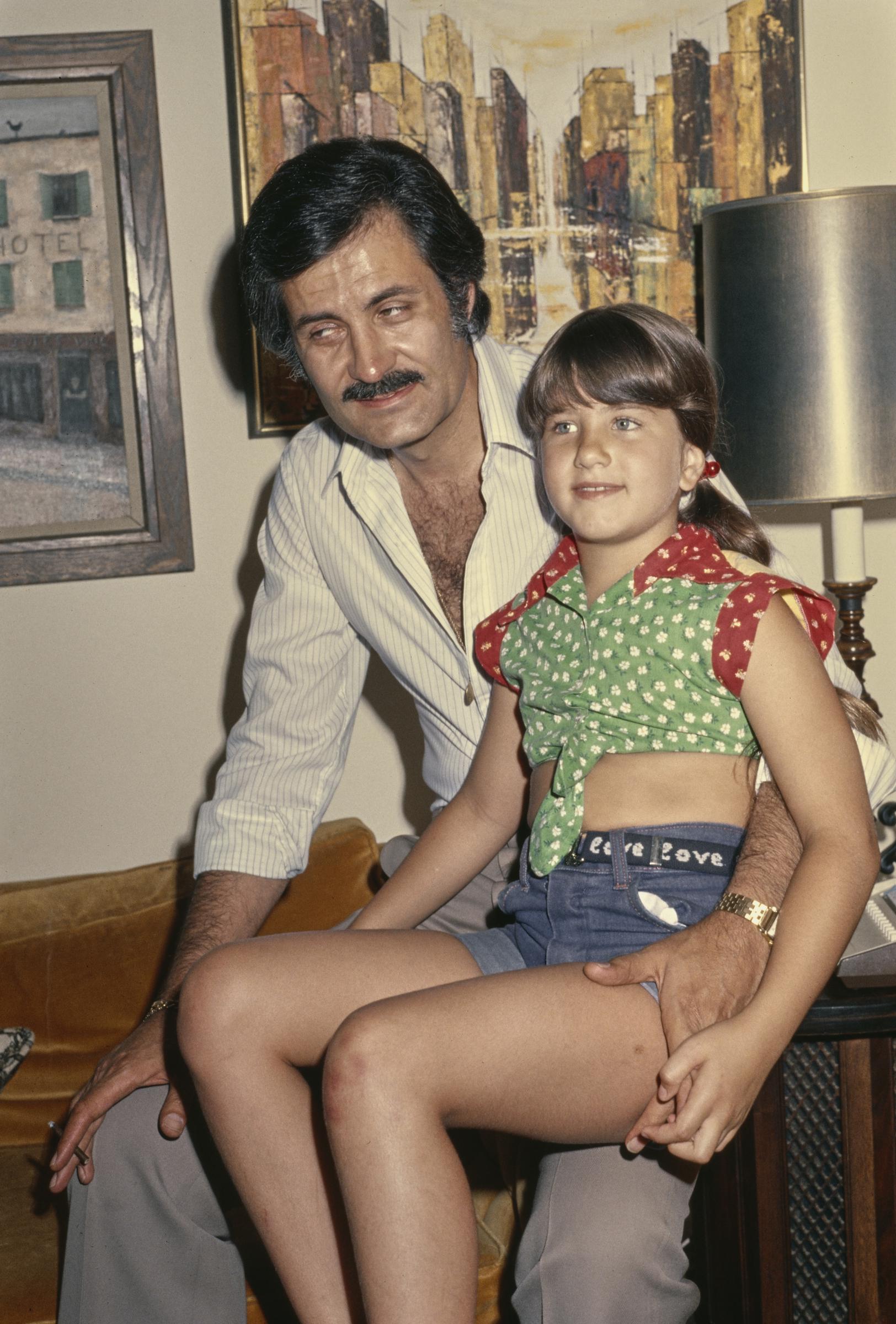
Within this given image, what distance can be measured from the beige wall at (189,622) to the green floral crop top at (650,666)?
116 cm

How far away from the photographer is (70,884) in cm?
236

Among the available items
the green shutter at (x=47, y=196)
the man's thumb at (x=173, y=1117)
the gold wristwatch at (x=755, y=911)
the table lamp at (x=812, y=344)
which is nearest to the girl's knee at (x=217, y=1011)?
the man's thumb at (x=173, y=1117)

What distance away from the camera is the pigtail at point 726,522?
153 centimetres

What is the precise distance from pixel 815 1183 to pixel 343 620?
1.04 metres

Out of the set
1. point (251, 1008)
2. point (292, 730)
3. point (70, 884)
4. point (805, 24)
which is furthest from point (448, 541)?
point (805, 24)

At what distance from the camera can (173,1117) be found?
152 centimetres

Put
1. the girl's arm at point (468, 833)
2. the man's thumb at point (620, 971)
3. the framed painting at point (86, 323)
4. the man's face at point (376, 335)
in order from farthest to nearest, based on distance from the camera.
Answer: the framed painting at point (86, 323) → the man's face at point (376, 335) → the girl's arm at point (468, 833) → the man's thumb at point (620, 971)

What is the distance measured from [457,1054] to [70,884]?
1412mm

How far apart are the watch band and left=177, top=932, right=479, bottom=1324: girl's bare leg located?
0.34m

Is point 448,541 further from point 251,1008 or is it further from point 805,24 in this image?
point 805,24

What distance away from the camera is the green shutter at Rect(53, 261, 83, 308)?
239 centimetres

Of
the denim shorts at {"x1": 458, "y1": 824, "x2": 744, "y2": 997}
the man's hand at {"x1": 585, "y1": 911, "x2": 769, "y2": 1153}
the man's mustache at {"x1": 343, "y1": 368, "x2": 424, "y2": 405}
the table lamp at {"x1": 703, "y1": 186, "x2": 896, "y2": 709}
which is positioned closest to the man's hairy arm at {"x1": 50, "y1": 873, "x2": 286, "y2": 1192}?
the denim shorts at {"x1": 458, "y1": 824, "x2": 744, "y2": 997}

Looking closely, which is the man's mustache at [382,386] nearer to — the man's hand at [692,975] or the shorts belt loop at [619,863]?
the shorts belt loop at [619,863]

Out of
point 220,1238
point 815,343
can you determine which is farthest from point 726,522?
point 220,1238
